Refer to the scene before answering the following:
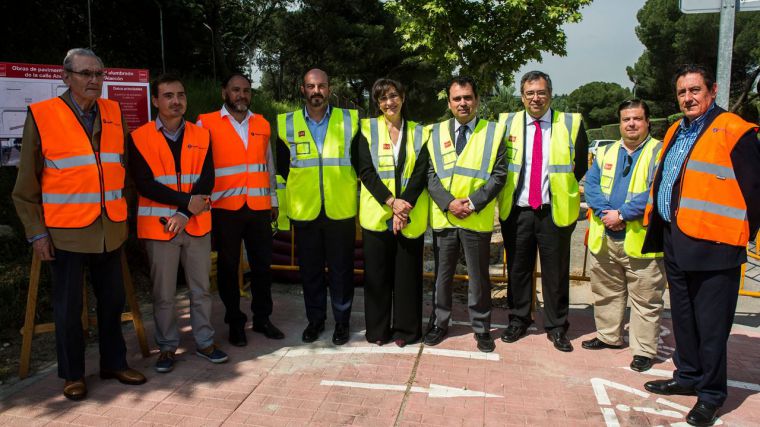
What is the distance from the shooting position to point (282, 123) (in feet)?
14.2

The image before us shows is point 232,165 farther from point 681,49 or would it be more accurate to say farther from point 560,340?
point 681,49

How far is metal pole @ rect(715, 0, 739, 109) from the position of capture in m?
4.24


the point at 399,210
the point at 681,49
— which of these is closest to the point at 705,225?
the point at 399,210

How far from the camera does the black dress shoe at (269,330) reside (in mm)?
4527

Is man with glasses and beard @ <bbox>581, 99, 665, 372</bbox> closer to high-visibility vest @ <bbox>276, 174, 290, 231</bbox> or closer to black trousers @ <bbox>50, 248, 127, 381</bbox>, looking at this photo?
high-visibility vest @ <bbox>276, 174, 290, 231</bbox>

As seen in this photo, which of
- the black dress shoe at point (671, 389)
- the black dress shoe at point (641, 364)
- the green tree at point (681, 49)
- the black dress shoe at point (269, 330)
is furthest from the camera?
the green tree at point (681, 49)

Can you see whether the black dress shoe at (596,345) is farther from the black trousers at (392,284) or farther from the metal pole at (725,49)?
the metal pole at (725,49)

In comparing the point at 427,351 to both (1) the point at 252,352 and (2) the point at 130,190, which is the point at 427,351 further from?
(2) the point at 130,190

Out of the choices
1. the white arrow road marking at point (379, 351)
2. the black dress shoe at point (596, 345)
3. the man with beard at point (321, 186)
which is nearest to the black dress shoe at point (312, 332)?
the man with beard at point (321, 186)

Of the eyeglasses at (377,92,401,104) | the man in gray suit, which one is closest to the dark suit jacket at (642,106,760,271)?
the man in gray suit

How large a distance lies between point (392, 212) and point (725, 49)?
3004 millimetres

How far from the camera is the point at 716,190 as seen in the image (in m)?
3.26

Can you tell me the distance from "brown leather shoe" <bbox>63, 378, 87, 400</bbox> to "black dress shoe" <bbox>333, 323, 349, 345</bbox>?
1.84 m

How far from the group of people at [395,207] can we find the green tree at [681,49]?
76.5 ft
